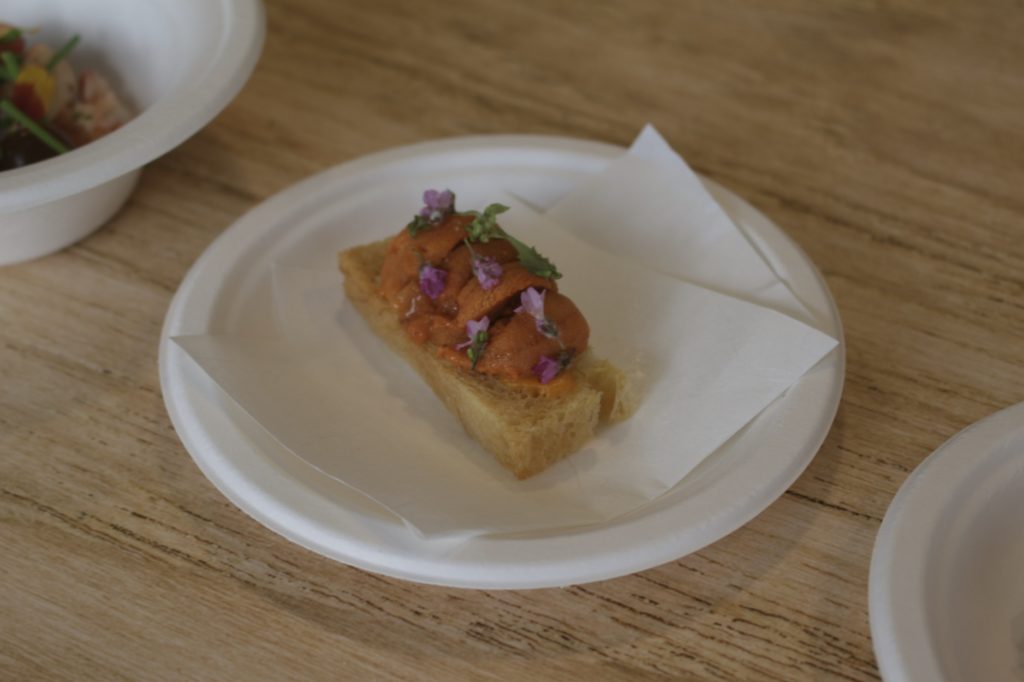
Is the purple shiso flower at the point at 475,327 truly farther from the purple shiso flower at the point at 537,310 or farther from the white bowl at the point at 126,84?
the white bowl at the point at 126,84

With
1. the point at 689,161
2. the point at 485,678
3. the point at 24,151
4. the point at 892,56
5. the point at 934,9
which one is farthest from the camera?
the point at 934,9

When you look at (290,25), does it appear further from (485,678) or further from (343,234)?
(485,678)

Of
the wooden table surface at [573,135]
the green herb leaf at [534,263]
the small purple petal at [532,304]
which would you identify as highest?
the green herb leaf at [534,263]

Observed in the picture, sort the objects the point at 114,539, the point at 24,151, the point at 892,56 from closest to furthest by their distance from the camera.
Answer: the point at 114,539 → the point at 24,151 → the point at 892,56

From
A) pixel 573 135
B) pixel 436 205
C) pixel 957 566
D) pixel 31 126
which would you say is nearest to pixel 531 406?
pixel 436 205

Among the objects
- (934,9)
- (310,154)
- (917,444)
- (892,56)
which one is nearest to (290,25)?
(310,154)

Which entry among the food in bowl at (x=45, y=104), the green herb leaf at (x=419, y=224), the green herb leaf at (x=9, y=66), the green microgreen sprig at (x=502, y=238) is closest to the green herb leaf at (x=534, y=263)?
the green microgreen sprig at (x=502, y=238)
